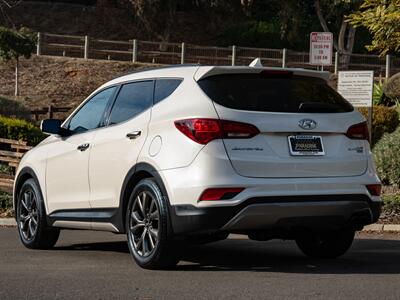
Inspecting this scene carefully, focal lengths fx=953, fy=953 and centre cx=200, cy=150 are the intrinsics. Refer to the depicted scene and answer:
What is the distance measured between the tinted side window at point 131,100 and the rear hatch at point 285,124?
0.73 meters

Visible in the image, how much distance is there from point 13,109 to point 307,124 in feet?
91.6

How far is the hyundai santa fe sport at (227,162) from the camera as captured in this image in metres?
7.89

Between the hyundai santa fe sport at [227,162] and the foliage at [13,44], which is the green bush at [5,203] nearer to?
Answer: the hyundai santa fe sport at [227,162]

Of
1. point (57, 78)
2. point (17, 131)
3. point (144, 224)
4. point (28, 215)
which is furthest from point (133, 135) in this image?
point (57, 78)

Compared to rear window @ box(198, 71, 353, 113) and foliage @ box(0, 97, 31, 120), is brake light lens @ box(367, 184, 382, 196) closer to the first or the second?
rear window @ box(198, 71, 353, 113)

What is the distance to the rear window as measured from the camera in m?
8.20

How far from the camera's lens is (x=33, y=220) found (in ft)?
34.3

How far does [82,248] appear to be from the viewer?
10.6m

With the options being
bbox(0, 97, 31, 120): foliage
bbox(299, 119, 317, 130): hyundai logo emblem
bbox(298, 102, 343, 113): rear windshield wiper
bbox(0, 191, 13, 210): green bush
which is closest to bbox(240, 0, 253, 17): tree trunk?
bbox(0, 97, 31, 120): foliage

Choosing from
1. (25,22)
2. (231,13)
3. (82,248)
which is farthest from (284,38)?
(82,248)

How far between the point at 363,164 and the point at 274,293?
71.1 inches

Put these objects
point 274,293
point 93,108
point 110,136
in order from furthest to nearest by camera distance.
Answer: point 93,108, point 110,136, point 274,293

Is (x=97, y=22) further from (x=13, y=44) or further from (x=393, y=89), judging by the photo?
(x=393, y=89)

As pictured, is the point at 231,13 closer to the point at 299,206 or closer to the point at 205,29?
the point at 205,29
